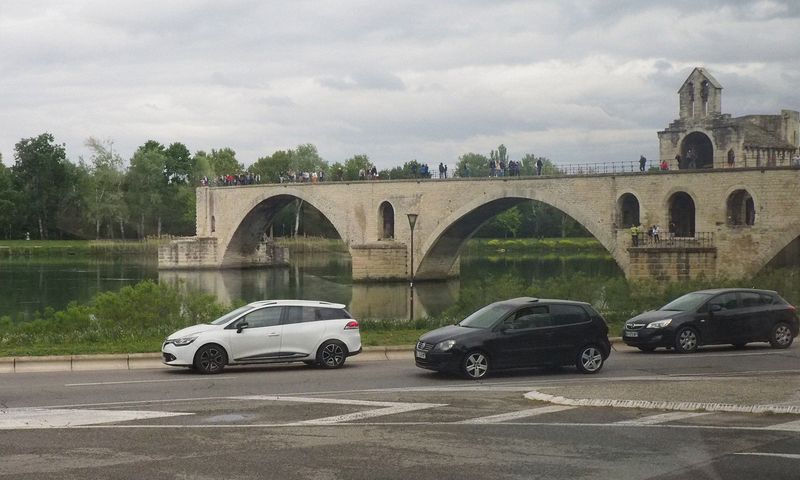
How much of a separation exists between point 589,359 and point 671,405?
4766mm

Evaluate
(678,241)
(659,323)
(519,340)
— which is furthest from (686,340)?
(678,241)

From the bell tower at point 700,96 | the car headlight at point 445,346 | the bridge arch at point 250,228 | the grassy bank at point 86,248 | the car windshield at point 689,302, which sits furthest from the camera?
the grassy bank at point 86,248

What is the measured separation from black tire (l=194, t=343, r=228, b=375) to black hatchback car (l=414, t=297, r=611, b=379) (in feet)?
10.6

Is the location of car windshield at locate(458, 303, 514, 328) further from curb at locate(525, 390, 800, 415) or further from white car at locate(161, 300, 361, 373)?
curb at locate(525, 390, 800, 415)

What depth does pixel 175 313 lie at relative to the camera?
2469 cm

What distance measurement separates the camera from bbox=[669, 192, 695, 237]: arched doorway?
51.1 m

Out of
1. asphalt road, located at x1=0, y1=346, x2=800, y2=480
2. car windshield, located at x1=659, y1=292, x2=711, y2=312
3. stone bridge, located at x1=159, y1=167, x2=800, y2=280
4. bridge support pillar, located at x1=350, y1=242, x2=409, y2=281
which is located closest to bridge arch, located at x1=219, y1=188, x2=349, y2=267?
stone bridge, located at x1=159, y1=167, x2=800, y2=280

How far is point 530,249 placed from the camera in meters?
100

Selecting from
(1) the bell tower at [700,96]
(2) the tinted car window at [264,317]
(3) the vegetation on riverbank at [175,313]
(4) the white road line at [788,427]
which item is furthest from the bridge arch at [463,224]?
(4) the white road line at [788,427]

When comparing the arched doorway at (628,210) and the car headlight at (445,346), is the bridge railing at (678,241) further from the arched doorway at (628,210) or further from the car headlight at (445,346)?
the car headlight at (445,346)

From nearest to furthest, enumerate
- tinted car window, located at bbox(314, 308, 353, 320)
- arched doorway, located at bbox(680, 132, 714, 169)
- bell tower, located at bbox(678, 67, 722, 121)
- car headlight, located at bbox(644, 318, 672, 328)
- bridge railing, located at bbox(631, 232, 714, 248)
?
tinted car window, located at bbox(314, 308, 353, 320), car headlight, located at bbox(644, 318, 672, 328), bridge railing, located at bbox(631, 232, 714, 248), bell tower, located at bbox(678, 67, 722, 121), arched doorway, located at bbox(680, 132, 714, 169)

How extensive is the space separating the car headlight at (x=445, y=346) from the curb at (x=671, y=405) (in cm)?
299

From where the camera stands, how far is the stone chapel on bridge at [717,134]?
179 feet

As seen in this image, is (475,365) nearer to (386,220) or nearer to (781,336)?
(781,336)
